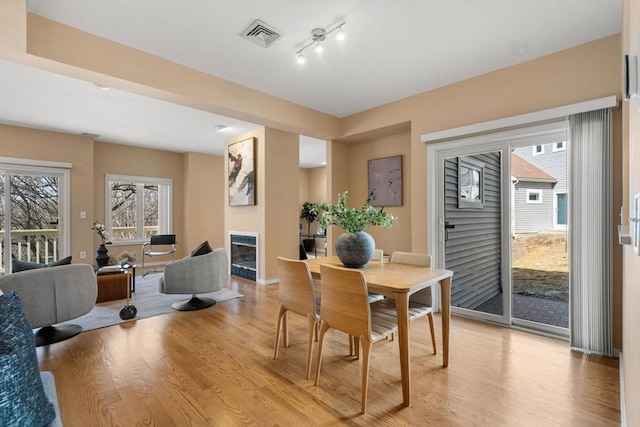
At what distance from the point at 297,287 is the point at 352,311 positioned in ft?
1.81

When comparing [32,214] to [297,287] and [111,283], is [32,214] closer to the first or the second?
[111,283]

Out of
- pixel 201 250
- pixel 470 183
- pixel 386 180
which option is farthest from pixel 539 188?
pixel 201 250

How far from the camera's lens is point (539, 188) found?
3.09 metres

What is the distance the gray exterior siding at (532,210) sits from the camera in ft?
9.93

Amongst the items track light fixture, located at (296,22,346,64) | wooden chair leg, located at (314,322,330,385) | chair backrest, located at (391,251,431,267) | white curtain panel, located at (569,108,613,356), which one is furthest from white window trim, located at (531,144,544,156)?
wooden chair leg, located at (314,322,330,385)

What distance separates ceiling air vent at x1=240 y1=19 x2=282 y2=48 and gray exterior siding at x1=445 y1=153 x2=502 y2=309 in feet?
7.72

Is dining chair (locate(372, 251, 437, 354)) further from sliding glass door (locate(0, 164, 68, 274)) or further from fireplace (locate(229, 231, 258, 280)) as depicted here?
sliding glass door (locate(0, 164, 68, 274))

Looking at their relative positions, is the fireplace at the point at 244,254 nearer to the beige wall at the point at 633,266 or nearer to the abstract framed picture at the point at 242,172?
the abstract framed picture at the point at 242,172

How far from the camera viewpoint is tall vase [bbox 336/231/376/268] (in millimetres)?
2342

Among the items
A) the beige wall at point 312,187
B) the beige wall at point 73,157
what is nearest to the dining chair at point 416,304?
the beige wall at point 73,157

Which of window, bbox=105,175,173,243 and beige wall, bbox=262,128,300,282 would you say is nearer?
beige wall, bbox=262,128,300,282

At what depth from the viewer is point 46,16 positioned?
2.30m

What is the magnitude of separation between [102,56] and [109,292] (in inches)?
115

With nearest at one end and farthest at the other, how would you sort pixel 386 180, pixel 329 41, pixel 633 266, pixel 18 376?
pixel 18 376 < pixel 633 266 < pixel 329 41 < pixel 386 180
